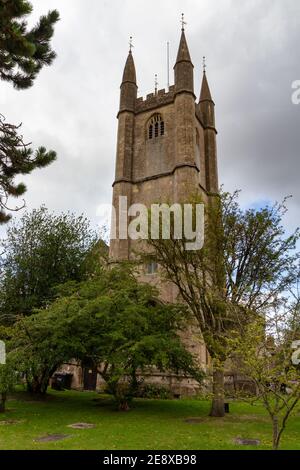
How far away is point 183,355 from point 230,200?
670 centimetres

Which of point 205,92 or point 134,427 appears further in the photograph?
point 205,92

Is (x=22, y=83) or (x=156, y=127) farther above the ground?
→ (x=156, y=127)

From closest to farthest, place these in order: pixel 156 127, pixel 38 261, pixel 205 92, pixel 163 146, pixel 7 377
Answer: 1. pixel 7 377
2. pixel 38 261
3. pixel 163 146
4. pixel 156 127
5. pixel 205 92

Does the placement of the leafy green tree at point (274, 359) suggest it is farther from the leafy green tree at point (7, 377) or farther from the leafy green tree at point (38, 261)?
the leafy green tree at point (38, 261)

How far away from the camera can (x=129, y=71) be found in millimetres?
35531

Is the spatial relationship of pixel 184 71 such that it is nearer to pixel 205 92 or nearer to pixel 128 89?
pixel 128 89

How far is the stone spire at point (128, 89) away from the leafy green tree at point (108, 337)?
21.2m

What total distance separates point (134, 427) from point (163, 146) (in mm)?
23109

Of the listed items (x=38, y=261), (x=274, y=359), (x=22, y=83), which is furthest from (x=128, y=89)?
(x=274, y=359)

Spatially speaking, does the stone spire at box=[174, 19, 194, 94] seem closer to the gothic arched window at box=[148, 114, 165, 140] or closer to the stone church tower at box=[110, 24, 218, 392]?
the stone church tower at box=[110, 24, 218, 392]

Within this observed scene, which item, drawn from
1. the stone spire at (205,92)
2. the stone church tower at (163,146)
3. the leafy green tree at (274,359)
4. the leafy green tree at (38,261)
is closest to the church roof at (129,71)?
the stone church tower at (163,146)

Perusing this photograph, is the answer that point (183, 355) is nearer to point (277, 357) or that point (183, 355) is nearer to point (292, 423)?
point (292, 423)

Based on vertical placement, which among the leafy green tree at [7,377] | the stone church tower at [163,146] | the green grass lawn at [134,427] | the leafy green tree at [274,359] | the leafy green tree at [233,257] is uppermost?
the stone church tower at [163,146]

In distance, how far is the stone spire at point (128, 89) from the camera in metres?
33.9
